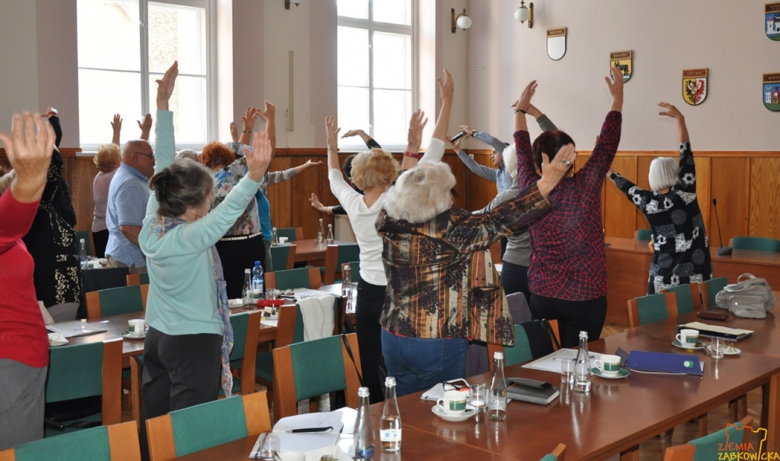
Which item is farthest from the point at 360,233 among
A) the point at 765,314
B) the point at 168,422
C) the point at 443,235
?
the point at 765,314

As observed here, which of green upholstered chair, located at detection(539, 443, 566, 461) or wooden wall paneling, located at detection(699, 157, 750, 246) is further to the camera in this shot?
wooden wall paneling, located at detection(699, 157, 750, 246)

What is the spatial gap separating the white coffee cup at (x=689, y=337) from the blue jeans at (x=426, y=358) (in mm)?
1271

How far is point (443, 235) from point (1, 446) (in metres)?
Answer: 1.70

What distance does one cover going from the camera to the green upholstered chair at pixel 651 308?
447cm

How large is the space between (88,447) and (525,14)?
9924mm

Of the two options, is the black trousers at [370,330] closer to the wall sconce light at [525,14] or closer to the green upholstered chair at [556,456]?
the green upholstered chair at [556,456]

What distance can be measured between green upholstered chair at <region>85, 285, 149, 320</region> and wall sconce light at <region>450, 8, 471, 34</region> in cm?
812

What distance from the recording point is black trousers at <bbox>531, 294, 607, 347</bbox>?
159 inches

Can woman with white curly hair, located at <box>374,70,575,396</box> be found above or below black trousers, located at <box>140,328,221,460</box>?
above

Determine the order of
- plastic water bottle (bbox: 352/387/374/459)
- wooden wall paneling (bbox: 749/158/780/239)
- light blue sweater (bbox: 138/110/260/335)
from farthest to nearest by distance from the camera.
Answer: wooden wall paneling (bbox: 749/158/780/239), light blue sweater (bbox: 138/110/260/335), plastic water bottle (bbox: 352/387/374/459)

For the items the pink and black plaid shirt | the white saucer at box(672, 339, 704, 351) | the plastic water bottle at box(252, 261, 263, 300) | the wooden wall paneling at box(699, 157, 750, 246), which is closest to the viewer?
the white saucer at box(672, 339, 704, 351)

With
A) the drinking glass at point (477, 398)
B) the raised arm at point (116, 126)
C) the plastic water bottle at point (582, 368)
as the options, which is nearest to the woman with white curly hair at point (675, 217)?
the plastic water bottle at point (582, 368)

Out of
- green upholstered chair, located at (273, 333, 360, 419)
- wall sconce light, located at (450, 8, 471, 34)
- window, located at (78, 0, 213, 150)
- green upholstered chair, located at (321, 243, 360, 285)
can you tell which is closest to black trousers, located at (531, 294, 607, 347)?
green upholstered chair, located at (273, 333, 360, 419)

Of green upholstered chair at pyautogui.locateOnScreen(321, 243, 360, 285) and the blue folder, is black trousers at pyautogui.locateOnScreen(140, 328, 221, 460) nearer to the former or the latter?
the blue folder
